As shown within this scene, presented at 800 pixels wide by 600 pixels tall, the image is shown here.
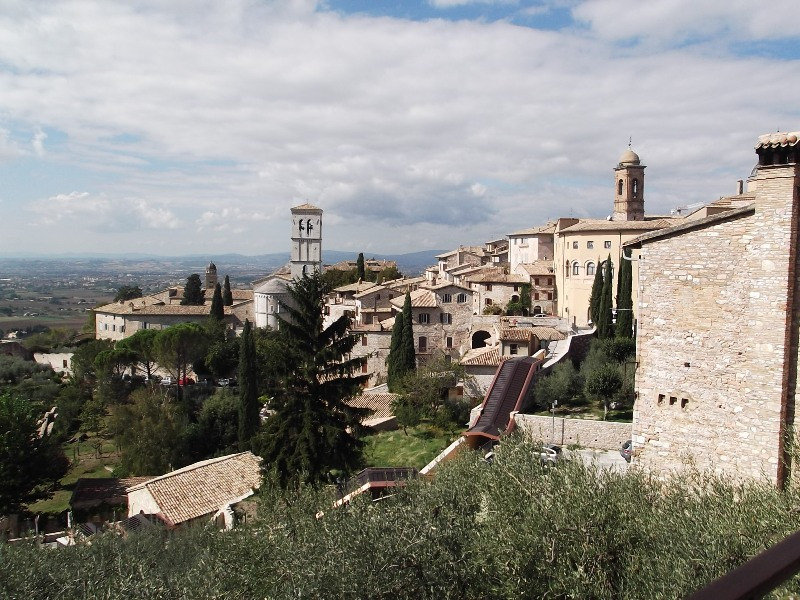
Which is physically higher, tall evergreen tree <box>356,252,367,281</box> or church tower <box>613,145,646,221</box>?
church tower <box>613,145,646,221</box>

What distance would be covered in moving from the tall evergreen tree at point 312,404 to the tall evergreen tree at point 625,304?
17570mm

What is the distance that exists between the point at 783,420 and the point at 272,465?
44.6 ft

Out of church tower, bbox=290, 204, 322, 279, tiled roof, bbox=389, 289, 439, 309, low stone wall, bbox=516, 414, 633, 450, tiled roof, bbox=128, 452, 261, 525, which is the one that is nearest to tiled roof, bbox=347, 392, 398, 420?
tiled roof, bbox=389, 289, 439, 309

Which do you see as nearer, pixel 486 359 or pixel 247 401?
pixel 486 359

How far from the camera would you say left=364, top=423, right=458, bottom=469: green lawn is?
23.9 meters

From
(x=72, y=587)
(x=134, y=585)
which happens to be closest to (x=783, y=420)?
(x=134, y=585)

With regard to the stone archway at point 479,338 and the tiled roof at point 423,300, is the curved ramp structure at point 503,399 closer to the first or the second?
the stone archway at point 479,338

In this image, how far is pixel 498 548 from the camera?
698 cm

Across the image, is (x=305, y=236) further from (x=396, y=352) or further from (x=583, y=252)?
(x=396, y=352)

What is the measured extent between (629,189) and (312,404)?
49.0m

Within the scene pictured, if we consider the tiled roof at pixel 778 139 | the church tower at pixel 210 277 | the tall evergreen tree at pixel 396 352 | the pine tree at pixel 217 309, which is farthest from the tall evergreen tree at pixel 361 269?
the tiled roof at pixel 778 139

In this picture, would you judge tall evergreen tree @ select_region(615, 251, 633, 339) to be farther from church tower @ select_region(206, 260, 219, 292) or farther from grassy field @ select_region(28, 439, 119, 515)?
church tower @ select_region(206, 260, 219, 292)

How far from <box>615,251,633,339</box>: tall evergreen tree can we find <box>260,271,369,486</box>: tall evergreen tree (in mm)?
17570

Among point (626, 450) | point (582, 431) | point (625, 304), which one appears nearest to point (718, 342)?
point (626, 450)
